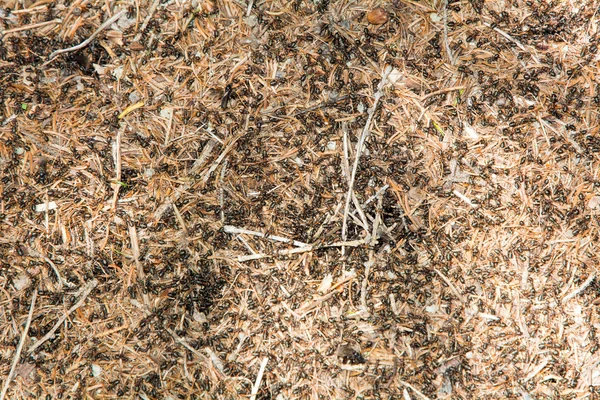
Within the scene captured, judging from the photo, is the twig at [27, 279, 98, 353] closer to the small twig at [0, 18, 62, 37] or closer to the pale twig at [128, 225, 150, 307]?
the pale twig at [128, 225, 150, 307]

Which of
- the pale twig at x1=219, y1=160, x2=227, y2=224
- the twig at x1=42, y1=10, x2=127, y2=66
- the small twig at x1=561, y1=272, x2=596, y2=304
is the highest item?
the twig at x1=42, y1=10, x2=127, y2=66

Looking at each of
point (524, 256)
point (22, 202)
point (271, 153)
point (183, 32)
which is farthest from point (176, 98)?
point (524, 256)

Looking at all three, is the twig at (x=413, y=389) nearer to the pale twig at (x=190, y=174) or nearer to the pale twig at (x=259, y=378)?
the pale twig at (x=259, y=378)

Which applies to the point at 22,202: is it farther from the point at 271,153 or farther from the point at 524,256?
the point at 524,256

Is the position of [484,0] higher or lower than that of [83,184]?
higher

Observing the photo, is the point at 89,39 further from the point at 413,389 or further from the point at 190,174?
the point at 413,389

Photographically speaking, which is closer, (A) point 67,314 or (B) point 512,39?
(A) point 67,314

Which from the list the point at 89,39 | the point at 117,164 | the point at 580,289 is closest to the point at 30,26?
the point at 89,39

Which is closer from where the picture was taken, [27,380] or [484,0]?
[27,380]

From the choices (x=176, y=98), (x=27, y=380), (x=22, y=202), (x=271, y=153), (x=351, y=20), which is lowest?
(x=27, y=380)

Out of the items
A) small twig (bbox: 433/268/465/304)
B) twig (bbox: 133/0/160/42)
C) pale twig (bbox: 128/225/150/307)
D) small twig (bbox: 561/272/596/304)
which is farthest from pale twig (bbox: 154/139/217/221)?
small twig (bbox: 561/272/596/304)

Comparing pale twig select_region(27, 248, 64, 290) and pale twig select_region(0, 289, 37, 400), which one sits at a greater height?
pale twig select_region(27, 248, 64, 290)
